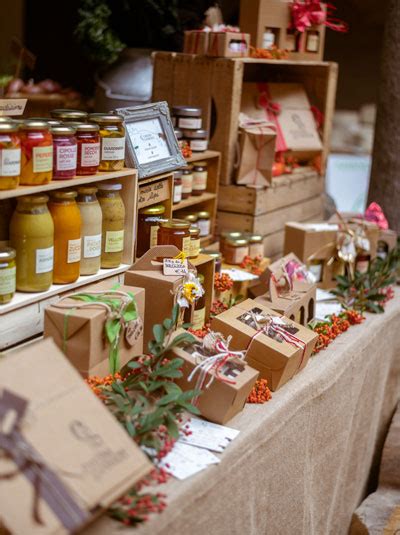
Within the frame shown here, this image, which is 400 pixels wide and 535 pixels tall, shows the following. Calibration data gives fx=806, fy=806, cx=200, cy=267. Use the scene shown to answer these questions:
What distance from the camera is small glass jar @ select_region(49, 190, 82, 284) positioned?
2078 mm

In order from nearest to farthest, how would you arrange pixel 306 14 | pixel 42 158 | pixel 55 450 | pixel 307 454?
pixel 55 450 → pixel 42 158 → pixel 307 454 → pixel 306 14

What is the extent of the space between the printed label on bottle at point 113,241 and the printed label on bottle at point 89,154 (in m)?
0.24

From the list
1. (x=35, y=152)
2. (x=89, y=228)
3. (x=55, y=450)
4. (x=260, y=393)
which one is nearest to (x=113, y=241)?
(x=89, y=228)

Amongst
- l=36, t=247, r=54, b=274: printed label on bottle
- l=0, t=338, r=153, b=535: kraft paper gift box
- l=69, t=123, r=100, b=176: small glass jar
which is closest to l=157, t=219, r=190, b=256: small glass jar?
→ l=69, t=123, r=100, b=176: small glass jar

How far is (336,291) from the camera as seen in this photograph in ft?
10.1

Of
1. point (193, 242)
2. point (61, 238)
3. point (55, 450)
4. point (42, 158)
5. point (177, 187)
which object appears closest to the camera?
point (55, 450)

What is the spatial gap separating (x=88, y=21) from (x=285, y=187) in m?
1.16

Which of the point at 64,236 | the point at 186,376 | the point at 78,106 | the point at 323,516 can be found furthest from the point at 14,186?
the point at 78,106

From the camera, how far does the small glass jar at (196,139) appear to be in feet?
10.00

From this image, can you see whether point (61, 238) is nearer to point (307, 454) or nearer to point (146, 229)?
point (146, 229)

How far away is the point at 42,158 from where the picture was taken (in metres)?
1.96

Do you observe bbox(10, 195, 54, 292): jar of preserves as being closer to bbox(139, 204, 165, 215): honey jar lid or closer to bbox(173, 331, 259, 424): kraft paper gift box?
bbox(173, 331, 259, 424): kraft paper gift box

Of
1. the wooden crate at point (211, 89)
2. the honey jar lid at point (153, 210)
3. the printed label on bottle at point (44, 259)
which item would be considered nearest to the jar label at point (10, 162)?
the printed label on bottle at point (44, 259)

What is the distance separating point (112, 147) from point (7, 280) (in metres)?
0.54
